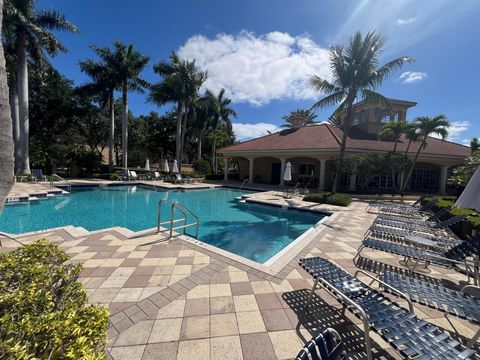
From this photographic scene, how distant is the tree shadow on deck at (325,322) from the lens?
2.60 m

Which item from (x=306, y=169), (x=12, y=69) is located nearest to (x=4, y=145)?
(x=306, y=169)

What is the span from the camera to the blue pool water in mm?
7637

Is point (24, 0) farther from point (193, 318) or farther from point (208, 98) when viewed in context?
point (193, 318)

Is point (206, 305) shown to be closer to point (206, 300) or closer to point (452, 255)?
point (206, 300)

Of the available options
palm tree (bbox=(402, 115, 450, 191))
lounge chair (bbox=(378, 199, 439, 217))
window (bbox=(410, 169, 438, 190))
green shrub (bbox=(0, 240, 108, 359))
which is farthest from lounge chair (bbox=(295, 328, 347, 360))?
window (bbox=(410, 169, 438, 190))

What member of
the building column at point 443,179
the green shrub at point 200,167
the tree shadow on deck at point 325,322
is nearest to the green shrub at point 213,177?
the green shrub at point 200,167

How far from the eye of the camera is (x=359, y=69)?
13164 mm

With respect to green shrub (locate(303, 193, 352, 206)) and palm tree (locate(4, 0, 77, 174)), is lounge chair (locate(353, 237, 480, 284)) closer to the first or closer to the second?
green shrub (locate(303, 193, 352, 206))

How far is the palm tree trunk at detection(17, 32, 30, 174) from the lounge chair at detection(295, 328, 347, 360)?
2464 cm

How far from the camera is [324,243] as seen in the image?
20.1ft

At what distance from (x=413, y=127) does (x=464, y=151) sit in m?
11.7

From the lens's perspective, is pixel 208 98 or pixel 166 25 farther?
pixel 208 98

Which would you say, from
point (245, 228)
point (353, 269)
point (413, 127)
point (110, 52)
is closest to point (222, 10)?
point (245, 228)

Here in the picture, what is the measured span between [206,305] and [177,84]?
2428 cm
